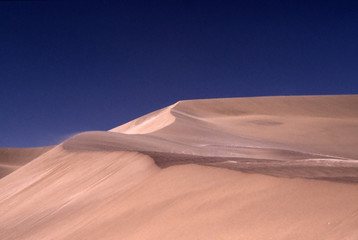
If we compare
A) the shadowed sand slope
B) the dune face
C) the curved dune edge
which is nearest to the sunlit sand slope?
the dune face

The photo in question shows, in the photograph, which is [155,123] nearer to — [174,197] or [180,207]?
[174,197]

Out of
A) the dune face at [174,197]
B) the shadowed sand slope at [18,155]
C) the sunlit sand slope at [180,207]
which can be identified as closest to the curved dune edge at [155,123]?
the dune face at [174,197]

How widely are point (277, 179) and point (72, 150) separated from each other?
6.29m

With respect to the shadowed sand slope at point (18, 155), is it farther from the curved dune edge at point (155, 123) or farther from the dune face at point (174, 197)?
the dune face at point (174, 197)

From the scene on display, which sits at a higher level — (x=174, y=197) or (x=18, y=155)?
(x=18, y=155)

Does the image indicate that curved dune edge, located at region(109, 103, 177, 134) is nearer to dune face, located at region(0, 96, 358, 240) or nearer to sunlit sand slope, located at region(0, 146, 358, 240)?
dune face, located at region(0, 96, 358, 240)

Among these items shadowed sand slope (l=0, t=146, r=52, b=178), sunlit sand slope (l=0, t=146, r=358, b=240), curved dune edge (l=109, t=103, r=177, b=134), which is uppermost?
shadowed sand slope (l=0, t=146, r=52, b=178)

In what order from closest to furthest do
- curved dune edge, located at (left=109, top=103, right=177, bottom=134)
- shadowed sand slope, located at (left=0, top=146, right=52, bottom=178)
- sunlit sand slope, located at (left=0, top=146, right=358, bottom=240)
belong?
sunlit sand slope, located at (left=0, top=146, right=358, bottom=240) < curved dune edge, located at (left=109, top=103, right=177, bottom=134) < shadowed sand slope, located at (left=0, top=146, right=52, bottom=178)

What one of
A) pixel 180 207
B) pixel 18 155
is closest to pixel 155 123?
pixel 180 207

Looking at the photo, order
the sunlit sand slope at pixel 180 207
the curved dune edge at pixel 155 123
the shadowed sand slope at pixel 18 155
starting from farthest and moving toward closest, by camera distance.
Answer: the shadowed sand slope at pixel 18 155
the curved dune edge at pixel 155 123
the sunlit sand slope at pixel 180 207

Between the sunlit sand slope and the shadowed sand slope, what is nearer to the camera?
the sunlit sand slope

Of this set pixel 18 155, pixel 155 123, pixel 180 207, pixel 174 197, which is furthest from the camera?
pixel 18 155

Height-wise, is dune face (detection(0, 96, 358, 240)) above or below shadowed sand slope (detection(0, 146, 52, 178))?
below

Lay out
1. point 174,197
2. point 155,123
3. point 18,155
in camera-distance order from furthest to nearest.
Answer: point 18,155
point 155,123
point 174,197
